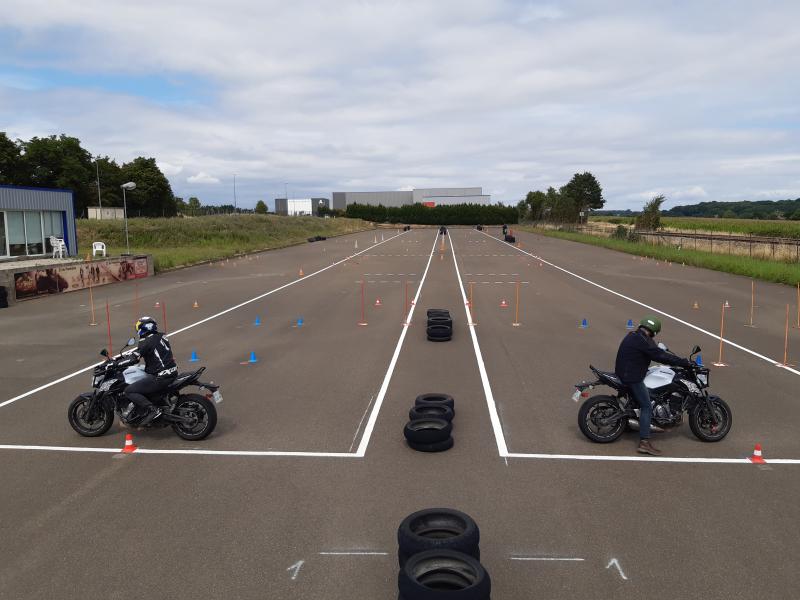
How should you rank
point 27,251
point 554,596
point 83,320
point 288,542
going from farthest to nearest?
point 27,251
point 83,320
point 288,542
point 554,596

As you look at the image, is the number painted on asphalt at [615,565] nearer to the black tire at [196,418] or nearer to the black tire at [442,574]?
the black tire at [442,574]

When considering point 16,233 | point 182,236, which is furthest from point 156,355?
point 182,236

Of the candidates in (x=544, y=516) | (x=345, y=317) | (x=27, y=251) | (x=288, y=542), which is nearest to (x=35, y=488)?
(x=288, y=542)

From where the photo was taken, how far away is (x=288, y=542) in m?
5.81

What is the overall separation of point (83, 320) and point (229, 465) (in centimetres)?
1396

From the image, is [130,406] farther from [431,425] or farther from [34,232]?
[34,232]

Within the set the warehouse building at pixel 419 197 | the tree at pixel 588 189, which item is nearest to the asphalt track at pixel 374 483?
the tree at pixel 588 189

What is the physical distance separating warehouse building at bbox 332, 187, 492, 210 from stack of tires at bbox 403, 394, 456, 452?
185 metres

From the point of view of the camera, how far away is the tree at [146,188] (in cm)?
9362

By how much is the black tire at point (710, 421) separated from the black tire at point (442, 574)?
16.3 feet

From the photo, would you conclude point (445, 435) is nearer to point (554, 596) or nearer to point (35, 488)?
point (554, 596)

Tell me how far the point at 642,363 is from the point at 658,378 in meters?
0.55

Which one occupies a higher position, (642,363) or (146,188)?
(146,188)

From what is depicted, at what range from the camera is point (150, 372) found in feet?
28.2
